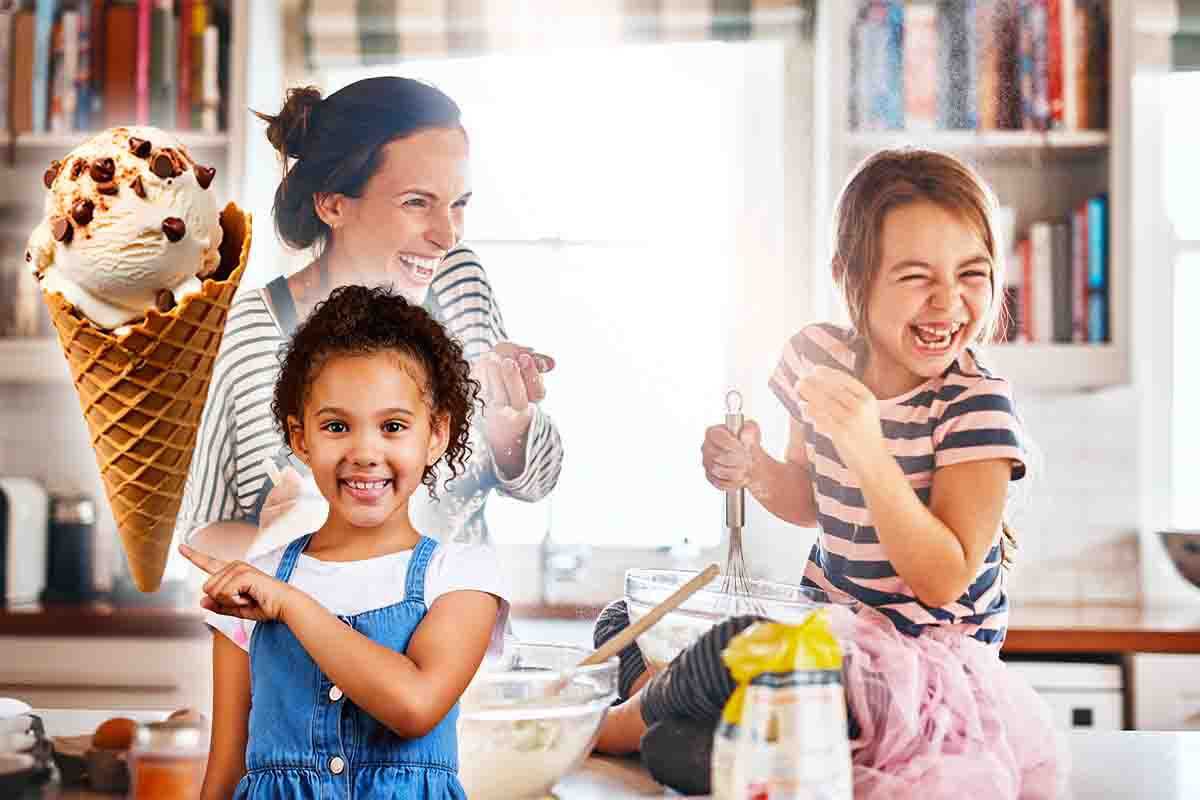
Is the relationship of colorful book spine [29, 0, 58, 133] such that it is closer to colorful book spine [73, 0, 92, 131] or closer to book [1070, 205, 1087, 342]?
colorful book spine [73, 0, 92, 131]

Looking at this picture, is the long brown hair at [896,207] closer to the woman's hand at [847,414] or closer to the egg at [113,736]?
the woman's hand at [847,414]

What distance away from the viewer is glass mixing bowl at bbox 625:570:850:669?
117 centimetres

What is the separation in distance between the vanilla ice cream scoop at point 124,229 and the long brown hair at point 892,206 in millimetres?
587

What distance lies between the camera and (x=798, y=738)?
874 mm

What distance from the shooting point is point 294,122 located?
1.36 m

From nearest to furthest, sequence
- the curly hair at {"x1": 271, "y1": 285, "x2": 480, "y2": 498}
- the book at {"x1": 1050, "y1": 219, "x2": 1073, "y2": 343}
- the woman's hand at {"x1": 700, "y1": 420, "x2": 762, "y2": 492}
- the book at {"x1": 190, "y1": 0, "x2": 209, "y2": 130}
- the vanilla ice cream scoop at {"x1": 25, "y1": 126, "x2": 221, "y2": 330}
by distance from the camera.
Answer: the curly hair at {"x1": 271, "y1": 285, "x2": 480, "y2": 498}
the vanilla ice cream scoop at {"x1": 25, "y1": 126, "x2": 221, "y2": 330}
the woman's hand at {"x1": 700, "y1": 420, "x2": 762, "y2": 492}
the book at {"x1": 1050, "y1": 219, "x2": 1073, "y2": 343}
the book at {"x1": 190, "y1": 0, "x2": 209, "y2": 130}

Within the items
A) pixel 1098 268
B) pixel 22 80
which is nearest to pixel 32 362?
pixel 22 80

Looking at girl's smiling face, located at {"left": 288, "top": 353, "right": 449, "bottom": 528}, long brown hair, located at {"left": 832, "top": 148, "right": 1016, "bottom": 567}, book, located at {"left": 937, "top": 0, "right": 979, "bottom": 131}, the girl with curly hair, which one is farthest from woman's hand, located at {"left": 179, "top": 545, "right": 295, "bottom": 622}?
book, located at {"left": 937, "top": 0, "right": 979, "bottom": 131}

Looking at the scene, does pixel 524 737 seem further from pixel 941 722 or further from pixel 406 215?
pixel 406 215

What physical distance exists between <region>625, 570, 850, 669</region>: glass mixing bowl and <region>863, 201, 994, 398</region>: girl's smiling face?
204 millimetres

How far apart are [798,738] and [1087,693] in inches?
27.9

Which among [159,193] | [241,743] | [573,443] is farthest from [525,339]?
[241,743]

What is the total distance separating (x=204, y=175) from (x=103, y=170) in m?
0.09

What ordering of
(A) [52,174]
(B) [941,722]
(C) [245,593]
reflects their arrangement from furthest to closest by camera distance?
1. (A) [52,174]
2. (B) [941,722]
3. (C) [245,593]
